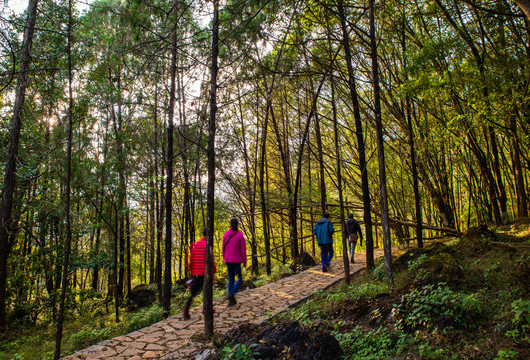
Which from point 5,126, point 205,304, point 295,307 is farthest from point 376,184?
point 5,126

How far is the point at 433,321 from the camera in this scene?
3.47 metres

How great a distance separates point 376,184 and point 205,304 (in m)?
11.3

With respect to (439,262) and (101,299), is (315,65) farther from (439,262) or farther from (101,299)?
(101,299)

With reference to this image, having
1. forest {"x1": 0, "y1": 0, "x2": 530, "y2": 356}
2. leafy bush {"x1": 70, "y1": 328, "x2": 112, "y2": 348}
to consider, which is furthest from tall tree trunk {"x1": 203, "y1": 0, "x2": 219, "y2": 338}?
leafy bush {"x1": 70, "y1": 328, "x2": 112, "y2": 348}

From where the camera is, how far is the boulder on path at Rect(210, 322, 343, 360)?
2.95 m

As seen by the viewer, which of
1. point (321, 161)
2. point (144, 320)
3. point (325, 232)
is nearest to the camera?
point (144, 320)

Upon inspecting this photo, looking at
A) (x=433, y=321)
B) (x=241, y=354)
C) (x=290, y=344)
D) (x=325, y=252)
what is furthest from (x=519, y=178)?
(x=241, y=354)

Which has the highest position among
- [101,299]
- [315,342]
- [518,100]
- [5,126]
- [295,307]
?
[5,126]

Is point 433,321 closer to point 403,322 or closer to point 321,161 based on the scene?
point 403,322

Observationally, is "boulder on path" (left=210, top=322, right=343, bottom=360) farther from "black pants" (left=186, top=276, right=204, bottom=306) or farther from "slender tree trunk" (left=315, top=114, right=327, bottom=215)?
"slender tree trunk" (left=315, top=114, right=327, bottom=215)

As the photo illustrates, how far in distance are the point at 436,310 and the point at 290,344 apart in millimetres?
1912

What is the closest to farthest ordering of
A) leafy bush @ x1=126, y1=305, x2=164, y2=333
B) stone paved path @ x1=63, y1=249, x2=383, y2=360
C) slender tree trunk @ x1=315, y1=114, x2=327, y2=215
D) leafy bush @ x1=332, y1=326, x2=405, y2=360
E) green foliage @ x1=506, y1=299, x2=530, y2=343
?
green foliage @ x1=506, y1=299, x2=530, y2=343, leafy bush @ x1=332, y1=326, x2=405, y2=360, stone paved path @ x1=63, y1=249, x2=383, y2=360, leafy bush @ x1=126, y1=305, x2=164, y2=333, slender tree trunk @ x1=315, y1=114, x2=327, y2=215

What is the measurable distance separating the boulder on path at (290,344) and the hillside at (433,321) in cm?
1

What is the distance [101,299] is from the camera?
38.3 feet
